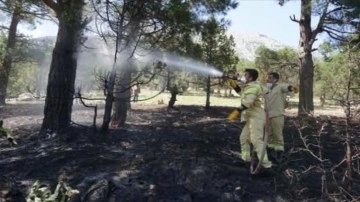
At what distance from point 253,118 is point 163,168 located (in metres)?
1.51

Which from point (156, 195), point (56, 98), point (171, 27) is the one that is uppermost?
point (171, 27)

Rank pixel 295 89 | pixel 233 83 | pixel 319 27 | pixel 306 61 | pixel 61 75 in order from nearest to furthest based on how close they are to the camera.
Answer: pixel 233 83 < pixel 295 89 < pixel 61 75 < pixel 319 27 < pixel 306 61

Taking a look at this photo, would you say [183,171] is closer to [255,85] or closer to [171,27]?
[255,85]

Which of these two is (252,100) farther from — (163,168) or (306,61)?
(306,61)

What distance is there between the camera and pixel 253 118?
6238 millimetres

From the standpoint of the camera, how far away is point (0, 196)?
4.46 metres

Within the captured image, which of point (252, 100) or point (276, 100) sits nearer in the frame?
point (252, 100)

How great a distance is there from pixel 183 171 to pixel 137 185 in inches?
31.8

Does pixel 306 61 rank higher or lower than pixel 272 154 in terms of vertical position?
higher

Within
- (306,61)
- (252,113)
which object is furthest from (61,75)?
(306,61)

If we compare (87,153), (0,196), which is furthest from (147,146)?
(0,196)

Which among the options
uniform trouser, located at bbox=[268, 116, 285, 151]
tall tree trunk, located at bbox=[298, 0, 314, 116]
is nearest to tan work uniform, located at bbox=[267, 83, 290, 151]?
uniform trouser, located at bbox=[268, 116, 285, 151]

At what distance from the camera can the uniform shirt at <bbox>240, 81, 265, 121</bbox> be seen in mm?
6000

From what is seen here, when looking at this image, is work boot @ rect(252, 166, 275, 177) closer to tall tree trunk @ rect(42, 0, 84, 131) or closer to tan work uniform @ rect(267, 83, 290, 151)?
→ tan work uniform @ rect(267, 83, 290, 151)
